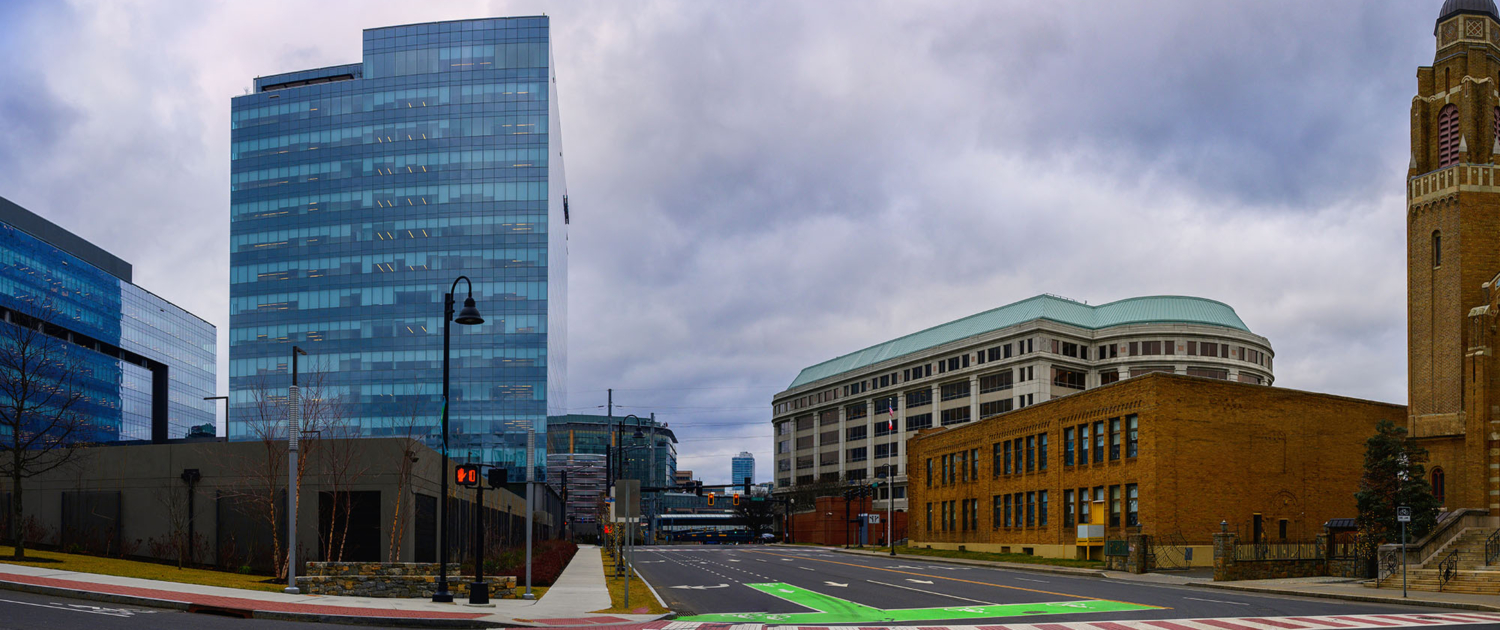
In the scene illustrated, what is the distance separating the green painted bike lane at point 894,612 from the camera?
83.5 ft

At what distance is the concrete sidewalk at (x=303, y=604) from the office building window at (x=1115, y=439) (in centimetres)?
3635

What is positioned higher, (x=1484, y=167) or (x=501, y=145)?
(x=501, y=145)

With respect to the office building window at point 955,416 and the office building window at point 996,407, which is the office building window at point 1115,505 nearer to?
the office building window at point 996,407

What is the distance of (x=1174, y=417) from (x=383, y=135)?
294 feet

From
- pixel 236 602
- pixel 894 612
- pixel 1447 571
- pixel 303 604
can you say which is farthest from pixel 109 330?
pixel 1447 571

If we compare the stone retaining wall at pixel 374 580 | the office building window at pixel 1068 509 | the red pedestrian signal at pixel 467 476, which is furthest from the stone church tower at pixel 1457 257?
the red pedestrian signal at pixel 467 476

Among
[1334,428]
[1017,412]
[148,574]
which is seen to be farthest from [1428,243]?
[148,574]

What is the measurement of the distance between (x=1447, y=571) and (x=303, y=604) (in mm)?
32165

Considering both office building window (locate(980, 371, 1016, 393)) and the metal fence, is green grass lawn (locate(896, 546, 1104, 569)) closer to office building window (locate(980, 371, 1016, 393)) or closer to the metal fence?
the metal fence

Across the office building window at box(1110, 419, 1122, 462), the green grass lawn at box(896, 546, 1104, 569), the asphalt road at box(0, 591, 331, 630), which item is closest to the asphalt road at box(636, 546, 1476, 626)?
the asphalt road at box(0, 591, 331, 630)

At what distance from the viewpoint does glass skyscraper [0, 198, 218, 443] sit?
118125 millimetres

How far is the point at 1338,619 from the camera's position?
80.1 feet

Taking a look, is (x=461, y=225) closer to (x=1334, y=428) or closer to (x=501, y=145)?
(x=501, y=145)

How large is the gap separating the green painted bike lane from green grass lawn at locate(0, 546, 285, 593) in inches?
441
